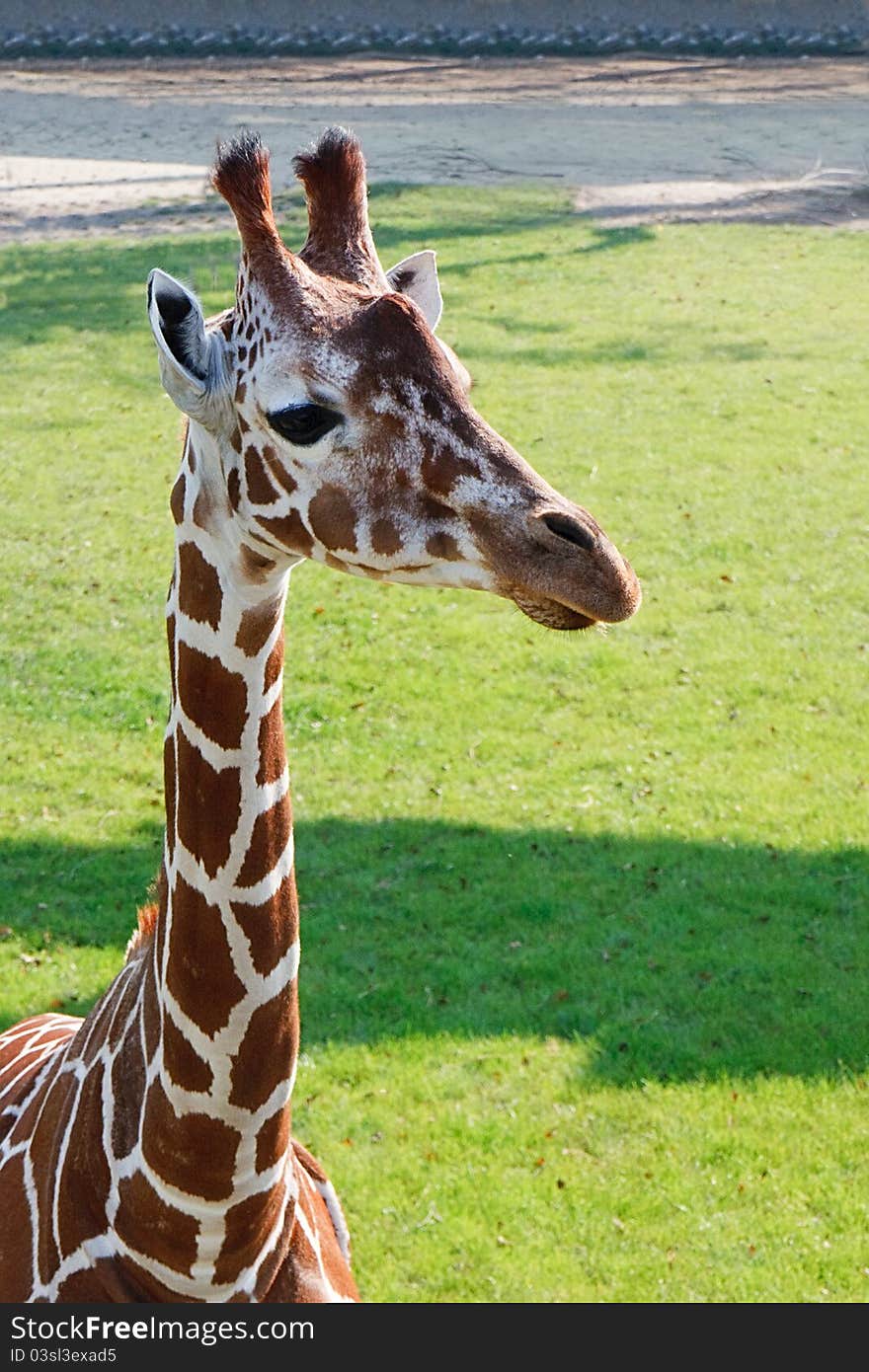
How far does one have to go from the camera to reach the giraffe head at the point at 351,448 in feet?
8.77

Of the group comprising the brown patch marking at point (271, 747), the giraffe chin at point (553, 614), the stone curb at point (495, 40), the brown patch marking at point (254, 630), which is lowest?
the brown patch marking at point (271, 747)

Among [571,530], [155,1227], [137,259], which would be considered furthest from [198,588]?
[137,259]

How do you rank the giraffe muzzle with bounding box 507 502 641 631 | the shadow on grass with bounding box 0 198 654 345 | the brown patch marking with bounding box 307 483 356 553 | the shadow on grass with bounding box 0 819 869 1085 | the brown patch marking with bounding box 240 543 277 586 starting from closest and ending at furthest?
the giraffe muzzle with bounding box 507 502 641 631
the brown patch marking with bounding box 307 483 356 553
the brown patch marking with bounding box 240 543 277 586
the shadow on grass with bounding box 0 819 869 1085
the shadow on grass with bounding box 0 198 654 345

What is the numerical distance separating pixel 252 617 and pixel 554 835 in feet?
16.3

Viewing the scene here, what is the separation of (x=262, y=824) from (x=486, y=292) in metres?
14.2

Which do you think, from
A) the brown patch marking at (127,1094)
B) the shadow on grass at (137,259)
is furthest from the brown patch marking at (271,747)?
the shadow on grass at (137,259)

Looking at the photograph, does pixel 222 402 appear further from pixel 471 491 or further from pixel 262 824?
pixel 262 824

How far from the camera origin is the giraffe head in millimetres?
2672

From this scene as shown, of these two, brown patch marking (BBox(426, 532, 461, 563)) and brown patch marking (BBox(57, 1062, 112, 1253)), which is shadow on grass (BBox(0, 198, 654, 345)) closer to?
brown patch marking (BBox(57, 1062, 112, 1253))

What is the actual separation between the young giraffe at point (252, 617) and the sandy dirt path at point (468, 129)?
16.7 m

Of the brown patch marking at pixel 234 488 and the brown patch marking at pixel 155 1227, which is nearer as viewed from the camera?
the brown patch marking at pixel 234 488

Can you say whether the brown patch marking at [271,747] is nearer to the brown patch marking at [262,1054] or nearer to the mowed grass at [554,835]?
the brown patch marking at [262,1054]

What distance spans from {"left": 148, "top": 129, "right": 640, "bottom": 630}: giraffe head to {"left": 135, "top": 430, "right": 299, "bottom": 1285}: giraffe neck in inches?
3.0

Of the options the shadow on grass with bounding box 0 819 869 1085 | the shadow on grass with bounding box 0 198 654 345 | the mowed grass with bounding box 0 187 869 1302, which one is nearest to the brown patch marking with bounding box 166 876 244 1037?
the mowed grass with bounding box 0 187 869 1302
